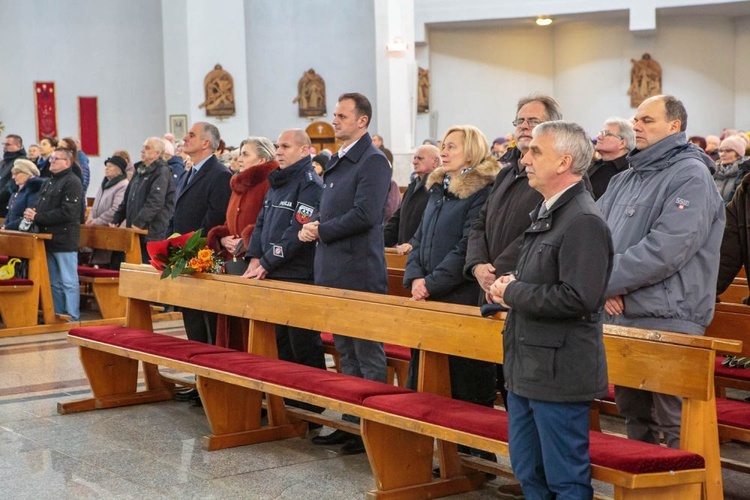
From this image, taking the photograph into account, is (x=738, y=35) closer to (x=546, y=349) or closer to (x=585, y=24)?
(x=585, y=24)

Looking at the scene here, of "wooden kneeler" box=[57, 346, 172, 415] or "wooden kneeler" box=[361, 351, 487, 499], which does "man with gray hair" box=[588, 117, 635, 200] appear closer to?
"wooden kneeler" box=[361, 351, 487, 499]

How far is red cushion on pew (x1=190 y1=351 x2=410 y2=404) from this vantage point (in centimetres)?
425

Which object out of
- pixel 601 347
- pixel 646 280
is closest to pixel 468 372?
pixel 646 280

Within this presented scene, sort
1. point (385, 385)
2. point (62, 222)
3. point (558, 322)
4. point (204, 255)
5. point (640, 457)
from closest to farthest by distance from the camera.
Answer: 1. point (558, 322)
2. point (640, 457)
3. point (385, 385)
4. point (204, 255)
5. point (62, 222)

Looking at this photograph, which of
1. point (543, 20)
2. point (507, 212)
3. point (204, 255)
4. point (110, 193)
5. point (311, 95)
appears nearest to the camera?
point (507, 212)

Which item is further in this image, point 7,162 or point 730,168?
point 7,162

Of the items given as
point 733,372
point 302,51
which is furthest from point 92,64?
point 733,372

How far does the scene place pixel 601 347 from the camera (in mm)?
3139

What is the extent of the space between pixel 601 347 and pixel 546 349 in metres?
0.18

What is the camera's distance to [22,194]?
10.0m

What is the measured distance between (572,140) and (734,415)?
1385 mm

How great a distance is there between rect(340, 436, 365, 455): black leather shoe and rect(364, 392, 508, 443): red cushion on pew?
807 mm

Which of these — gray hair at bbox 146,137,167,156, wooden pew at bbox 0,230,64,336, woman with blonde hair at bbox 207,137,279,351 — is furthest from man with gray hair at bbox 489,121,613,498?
gray hair at bbox 146,137,167,156

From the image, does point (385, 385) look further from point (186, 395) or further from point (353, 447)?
point (186, 395)
